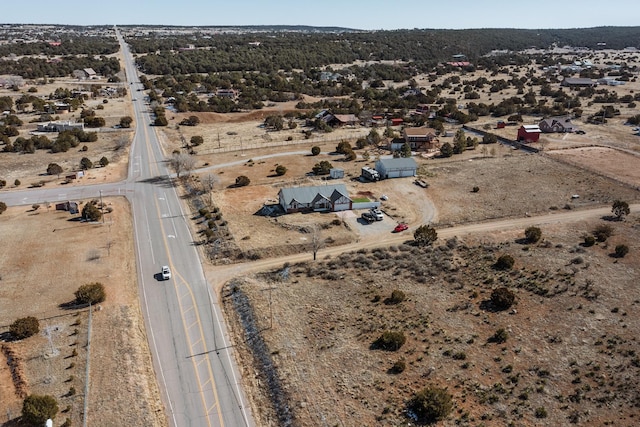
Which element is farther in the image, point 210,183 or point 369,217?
point 210,183

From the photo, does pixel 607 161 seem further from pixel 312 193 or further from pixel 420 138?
pixel 312 193

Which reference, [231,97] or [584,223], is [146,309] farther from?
[231,97]

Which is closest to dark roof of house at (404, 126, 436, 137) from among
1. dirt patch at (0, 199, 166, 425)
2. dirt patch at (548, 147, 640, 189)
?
dirt patch at (548, 147, 640, 189)

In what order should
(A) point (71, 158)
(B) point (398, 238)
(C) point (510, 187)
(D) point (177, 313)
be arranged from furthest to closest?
(A) point (71, 158) < (C) point (510, 187) < (B) point (398, 238) < (D) point (177, 313)

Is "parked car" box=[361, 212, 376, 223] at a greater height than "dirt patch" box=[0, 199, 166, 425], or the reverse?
"parked car" box=[361, 212, 376, 223]

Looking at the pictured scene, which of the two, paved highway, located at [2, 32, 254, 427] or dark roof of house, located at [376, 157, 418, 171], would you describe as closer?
paved highway, located at [2, 32, 254, 427]

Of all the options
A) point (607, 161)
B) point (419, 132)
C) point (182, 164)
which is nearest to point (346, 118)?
point (419, 132)

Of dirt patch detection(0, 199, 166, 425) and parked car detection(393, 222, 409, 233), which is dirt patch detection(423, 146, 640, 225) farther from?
dirt patch detection(0, 199, 166, 425)
